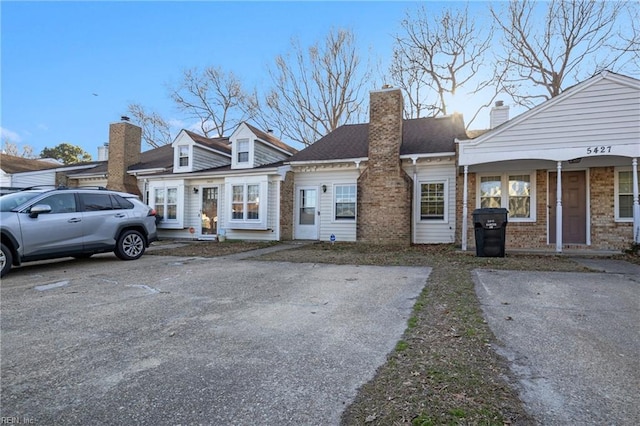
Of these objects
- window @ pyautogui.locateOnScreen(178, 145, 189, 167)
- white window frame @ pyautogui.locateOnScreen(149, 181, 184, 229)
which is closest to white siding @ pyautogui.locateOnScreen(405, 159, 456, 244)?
white window frame @ pyautogui.locateOnScreen(149, 181, 184, 229)

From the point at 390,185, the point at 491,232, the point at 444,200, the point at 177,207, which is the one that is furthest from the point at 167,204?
the point at 491,232

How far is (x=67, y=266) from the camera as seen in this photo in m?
7.36

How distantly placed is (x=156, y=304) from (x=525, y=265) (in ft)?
23.9

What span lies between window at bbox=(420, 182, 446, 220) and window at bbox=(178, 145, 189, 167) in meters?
11.0

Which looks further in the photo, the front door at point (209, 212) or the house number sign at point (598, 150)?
the front door at point (209, 212)

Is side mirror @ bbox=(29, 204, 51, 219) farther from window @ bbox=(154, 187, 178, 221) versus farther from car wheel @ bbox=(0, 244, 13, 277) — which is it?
window @ bbox=(154, 187, 178, 221)

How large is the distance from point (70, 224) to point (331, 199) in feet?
28.7

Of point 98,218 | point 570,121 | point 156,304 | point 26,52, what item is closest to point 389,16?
point 570,121

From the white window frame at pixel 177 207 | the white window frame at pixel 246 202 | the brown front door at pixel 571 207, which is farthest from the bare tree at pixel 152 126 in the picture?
the brown front door at pixel 571 207

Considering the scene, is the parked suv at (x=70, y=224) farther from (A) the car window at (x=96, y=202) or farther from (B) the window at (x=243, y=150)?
(B) the window at (x=243, y=150)

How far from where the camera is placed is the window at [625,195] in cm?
964

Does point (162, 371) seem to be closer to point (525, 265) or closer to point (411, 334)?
point (411, 334)

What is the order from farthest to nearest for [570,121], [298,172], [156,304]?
1. [298,172]
2. [570,121]
3. [156,304]

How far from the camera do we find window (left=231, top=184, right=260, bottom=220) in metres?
13.7
